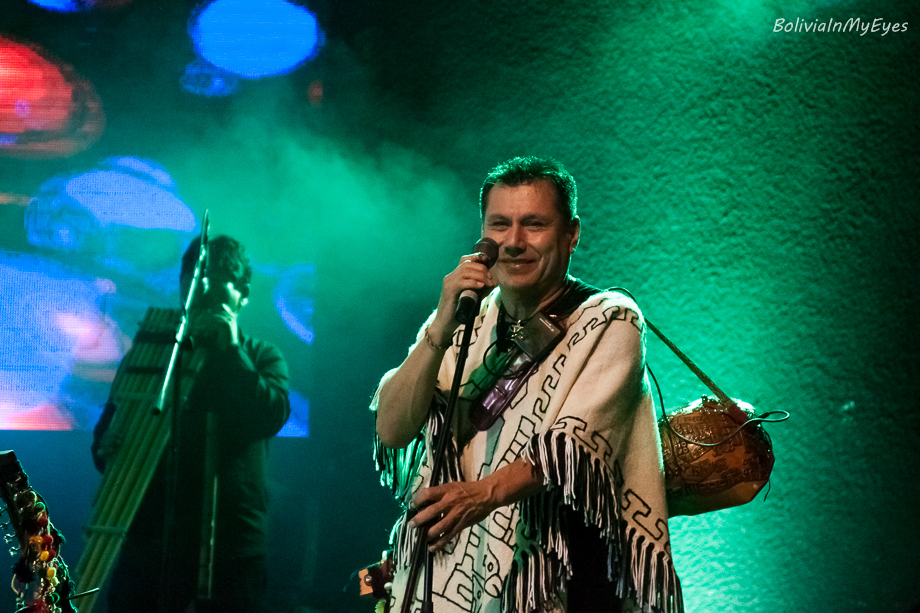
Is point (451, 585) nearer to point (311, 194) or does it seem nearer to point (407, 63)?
point (311, 194)

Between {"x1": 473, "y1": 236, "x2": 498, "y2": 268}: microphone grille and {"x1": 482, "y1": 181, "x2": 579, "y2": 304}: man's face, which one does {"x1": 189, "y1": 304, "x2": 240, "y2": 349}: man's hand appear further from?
{"x1": 473, "y1": 236, "x2": 498, "y2": 268}: microphone grille

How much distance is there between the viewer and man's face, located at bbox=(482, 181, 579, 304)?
1.72 m

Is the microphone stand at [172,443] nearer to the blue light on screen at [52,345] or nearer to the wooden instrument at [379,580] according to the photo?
the blue light on screen at [52,345]

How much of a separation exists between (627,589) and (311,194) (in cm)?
237

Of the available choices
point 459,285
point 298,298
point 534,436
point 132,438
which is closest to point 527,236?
point 459,285

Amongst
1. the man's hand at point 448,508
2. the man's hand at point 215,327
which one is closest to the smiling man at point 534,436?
the man's hand at point 448,508

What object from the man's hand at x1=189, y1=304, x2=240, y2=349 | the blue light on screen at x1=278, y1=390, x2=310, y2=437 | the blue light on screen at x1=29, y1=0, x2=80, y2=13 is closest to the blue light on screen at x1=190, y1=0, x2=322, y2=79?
the blue light on screen at x1=29, y1=0, x2=80, y2=13

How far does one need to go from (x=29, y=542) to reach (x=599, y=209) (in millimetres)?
2326

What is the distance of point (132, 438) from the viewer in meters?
3.07

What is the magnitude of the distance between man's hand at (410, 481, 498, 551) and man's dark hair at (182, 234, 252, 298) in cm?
220

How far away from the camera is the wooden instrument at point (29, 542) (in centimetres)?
193

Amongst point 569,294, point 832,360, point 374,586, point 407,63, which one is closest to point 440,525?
point 569,294

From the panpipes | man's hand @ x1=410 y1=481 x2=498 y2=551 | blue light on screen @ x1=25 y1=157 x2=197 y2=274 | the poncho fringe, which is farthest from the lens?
blue light on screen @ x1=25 y1=157 x2=197 y2=274

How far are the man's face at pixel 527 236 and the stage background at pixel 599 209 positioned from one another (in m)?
1.22
